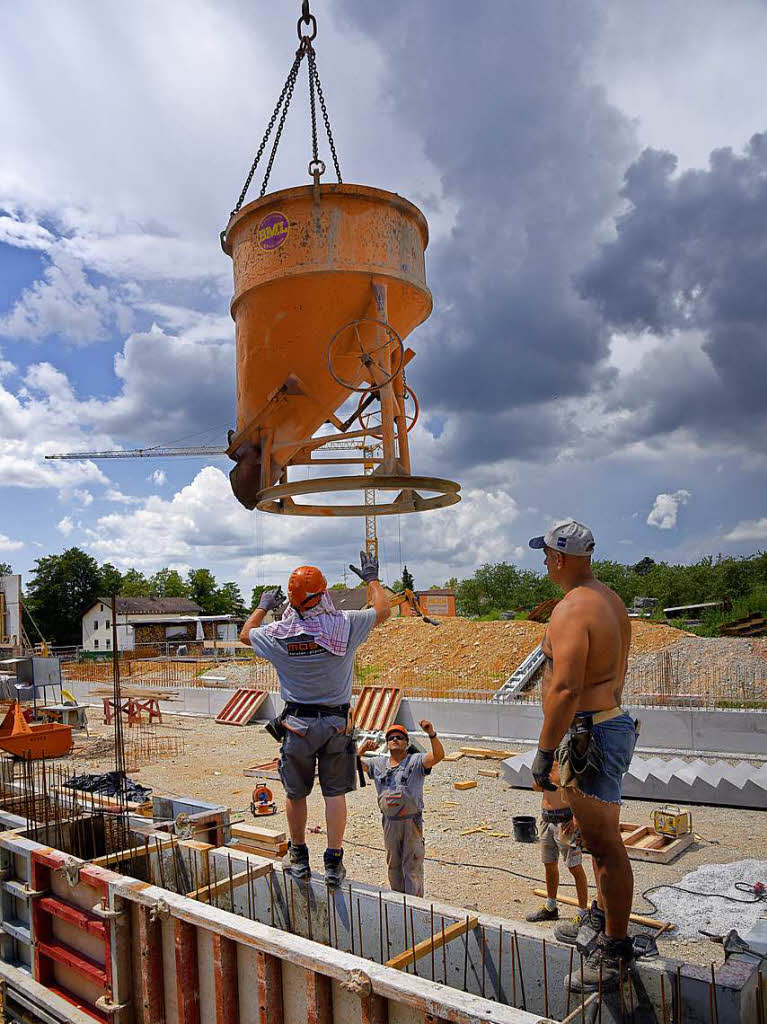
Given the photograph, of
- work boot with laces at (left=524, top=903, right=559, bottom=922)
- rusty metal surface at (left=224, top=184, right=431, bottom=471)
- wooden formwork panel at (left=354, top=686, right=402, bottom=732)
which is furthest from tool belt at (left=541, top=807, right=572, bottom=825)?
wooden formwork panel at (left=354, top=686, right=402, bottom=732)

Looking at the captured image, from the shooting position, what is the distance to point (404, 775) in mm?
5582

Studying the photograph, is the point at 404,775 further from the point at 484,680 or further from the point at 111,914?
the point at 484,680

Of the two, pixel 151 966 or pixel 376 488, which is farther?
pixel 376 488

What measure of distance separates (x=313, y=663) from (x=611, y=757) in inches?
69.1

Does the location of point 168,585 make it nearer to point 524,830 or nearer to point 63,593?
point 63,593

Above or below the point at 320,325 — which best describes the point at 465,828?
below

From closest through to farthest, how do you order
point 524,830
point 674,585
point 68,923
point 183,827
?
point 68,923 → point 183,827 → point 524,830 → point 674,585

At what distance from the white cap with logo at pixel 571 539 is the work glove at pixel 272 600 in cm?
201

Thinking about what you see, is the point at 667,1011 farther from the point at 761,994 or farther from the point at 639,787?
the point at 639,787

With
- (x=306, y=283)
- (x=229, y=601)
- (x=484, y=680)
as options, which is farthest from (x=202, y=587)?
(x=306, y=283)

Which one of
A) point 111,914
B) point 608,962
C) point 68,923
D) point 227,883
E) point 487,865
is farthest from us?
point 487,865

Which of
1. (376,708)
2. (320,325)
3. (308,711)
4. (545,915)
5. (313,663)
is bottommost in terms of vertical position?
(545,915)

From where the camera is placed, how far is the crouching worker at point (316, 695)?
449 cm

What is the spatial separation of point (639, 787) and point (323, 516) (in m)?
6.43
